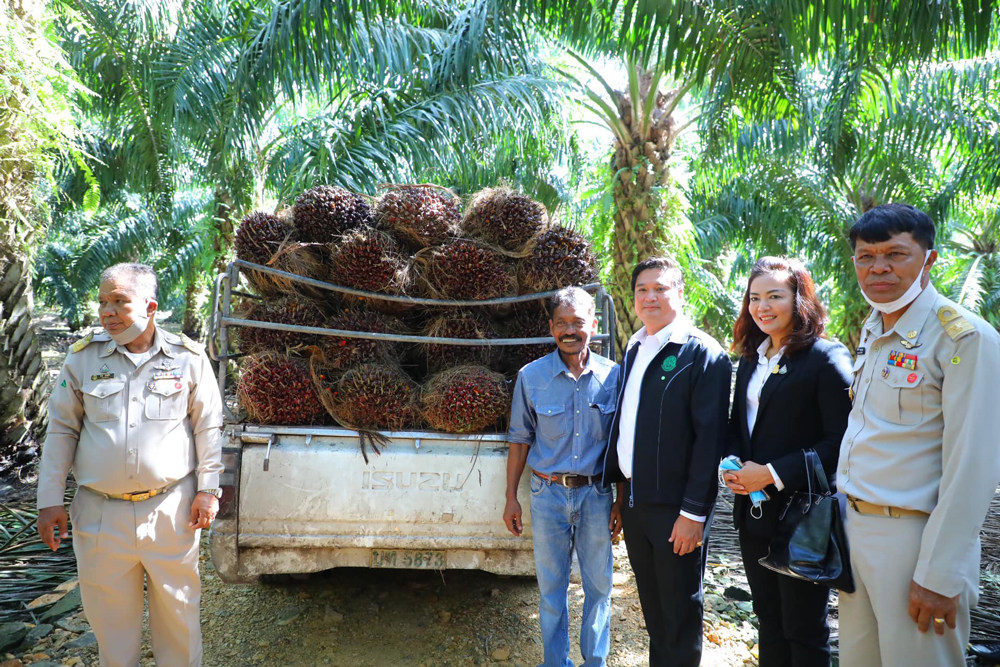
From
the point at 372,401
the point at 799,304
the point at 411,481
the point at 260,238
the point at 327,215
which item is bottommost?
the point at 411,481

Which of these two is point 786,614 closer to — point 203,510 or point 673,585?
point 673,585

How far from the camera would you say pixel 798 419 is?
242 cm

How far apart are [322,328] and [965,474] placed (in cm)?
252

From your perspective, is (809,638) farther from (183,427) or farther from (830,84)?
(830,84)

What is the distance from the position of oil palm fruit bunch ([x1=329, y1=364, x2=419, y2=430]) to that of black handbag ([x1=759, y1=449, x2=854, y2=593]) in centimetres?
165

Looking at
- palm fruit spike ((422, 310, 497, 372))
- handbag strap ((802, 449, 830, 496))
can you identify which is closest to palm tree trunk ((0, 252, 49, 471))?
palm fruit spike ((422, 310, 497, 372))

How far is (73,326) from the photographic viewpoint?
916 inches

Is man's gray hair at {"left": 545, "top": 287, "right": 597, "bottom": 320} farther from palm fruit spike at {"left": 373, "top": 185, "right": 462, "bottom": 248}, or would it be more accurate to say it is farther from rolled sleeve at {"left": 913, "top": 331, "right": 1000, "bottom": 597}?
rolled sleeve at {"left": 913, "top": 331, "right": 1000, "bottom": 597}

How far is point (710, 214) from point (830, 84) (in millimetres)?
4786

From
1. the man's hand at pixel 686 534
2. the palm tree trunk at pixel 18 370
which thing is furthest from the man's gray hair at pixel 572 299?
the palm tree trunk at pixel 18 370

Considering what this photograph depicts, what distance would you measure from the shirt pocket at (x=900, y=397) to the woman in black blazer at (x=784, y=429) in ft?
0.91

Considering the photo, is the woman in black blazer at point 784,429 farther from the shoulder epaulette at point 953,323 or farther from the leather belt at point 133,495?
the leather belt at point 133,495

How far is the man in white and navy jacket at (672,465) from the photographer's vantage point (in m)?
2.54

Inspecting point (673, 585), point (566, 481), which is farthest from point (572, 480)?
point (673, 585)
